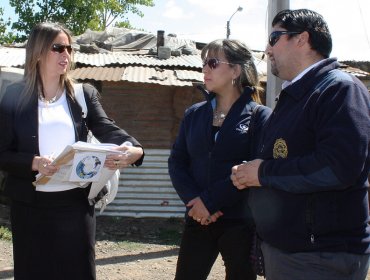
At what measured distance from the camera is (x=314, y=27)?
257 cm

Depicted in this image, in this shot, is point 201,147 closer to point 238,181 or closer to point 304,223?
point 238,181

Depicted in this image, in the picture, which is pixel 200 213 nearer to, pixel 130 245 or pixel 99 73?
pixel 130 245

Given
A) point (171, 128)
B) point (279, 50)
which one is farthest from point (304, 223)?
point (171, 128)

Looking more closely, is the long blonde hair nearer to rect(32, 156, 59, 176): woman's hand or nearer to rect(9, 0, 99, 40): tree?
rect(32, 156, 59, 176): woman's hand

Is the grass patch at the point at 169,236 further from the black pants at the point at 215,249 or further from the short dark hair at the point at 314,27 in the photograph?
the short dark hair at the point at 314,27

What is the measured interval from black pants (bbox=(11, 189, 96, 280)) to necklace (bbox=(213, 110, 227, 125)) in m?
0.92

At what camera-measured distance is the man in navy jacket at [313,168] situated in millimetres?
2291

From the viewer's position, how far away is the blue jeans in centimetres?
238

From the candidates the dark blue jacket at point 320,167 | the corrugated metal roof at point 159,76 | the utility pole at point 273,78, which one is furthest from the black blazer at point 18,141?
the corrugated metal roof at point 159,76

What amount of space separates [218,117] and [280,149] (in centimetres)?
100

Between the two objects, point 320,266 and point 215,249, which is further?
point 215,249

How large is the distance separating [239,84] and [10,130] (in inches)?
55.5

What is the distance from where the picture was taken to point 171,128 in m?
7.89

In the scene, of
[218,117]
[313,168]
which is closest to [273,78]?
[218,117]
